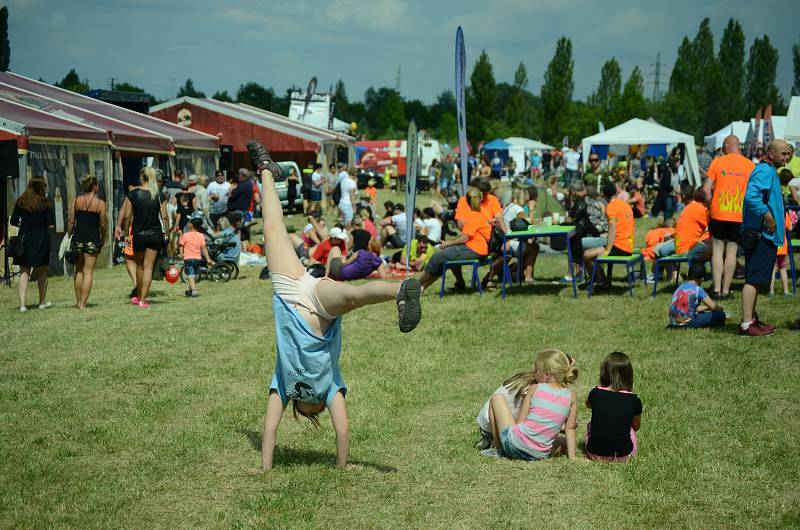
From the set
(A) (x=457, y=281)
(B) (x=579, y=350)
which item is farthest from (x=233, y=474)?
(A) (x=457, y=281)

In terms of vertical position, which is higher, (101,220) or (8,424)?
(101,220)

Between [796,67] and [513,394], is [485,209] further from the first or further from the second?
[796,67]

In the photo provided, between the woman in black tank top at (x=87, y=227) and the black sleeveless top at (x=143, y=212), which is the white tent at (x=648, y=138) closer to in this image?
the black sleeveless top at (x=143, y=212)

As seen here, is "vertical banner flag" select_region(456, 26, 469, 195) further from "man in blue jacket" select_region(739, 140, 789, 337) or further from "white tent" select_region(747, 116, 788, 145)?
"white tent" select_region(747, 116, 788, 145)

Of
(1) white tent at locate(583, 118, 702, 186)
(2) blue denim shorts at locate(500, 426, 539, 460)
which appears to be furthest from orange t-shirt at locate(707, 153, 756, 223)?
(1) white tent at locate(583, 118, 702, 186)

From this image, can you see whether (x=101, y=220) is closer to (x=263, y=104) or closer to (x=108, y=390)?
(x=108, y=390)

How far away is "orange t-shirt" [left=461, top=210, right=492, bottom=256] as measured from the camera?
1292cm

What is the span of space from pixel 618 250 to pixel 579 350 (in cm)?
299

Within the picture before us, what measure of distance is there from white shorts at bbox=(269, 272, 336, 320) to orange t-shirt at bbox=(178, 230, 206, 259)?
938 cm

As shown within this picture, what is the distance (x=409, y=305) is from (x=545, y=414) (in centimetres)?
166

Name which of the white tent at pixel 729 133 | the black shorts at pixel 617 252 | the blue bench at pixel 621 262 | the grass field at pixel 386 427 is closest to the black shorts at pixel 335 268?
the grass field at pixel 386 427

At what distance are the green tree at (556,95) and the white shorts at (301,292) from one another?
251 feet

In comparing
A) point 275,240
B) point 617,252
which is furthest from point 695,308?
point 275,240

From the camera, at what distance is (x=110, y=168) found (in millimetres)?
18000
